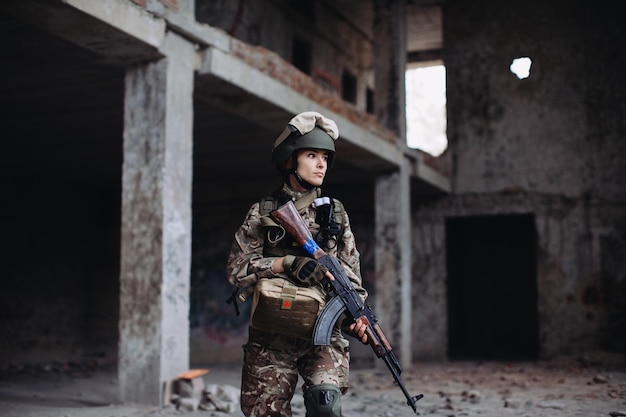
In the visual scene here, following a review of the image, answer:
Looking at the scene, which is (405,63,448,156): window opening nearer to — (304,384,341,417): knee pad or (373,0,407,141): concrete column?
(373,0,407,141): concrete column

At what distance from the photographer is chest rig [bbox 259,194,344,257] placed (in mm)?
3465

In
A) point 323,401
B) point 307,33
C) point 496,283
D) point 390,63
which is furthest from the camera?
point 496,283

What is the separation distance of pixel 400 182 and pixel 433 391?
4.08m

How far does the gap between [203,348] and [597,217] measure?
762 centimetres

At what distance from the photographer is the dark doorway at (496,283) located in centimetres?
1675

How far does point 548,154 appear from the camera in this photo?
13305mm

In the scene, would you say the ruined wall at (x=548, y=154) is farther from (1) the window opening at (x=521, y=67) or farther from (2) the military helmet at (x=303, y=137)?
(2) the military helmet at (x=303, y=137)

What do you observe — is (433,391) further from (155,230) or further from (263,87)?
(155,230)

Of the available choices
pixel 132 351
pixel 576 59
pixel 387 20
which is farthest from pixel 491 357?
pixel 132 351

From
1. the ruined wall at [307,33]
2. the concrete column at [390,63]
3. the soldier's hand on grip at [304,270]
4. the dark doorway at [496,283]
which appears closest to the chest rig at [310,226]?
the soldier's hand on grip at [304,270]

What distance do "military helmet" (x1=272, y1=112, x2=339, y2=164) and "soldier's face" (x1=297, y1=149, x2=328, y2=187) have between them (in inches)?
1.7

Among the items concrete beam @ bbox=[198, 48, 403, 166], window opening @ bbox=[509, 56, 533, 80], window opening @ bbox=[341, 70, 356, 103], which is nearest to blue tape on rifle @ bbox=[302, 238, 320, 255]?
concrete beam @ bbox=[198, 48, 403, 166]

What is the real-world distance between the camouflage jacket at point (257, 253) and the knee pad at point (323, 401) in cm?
49

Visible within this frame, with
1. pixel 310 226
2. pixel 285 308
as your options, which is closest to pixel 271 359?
pixel 285 308
